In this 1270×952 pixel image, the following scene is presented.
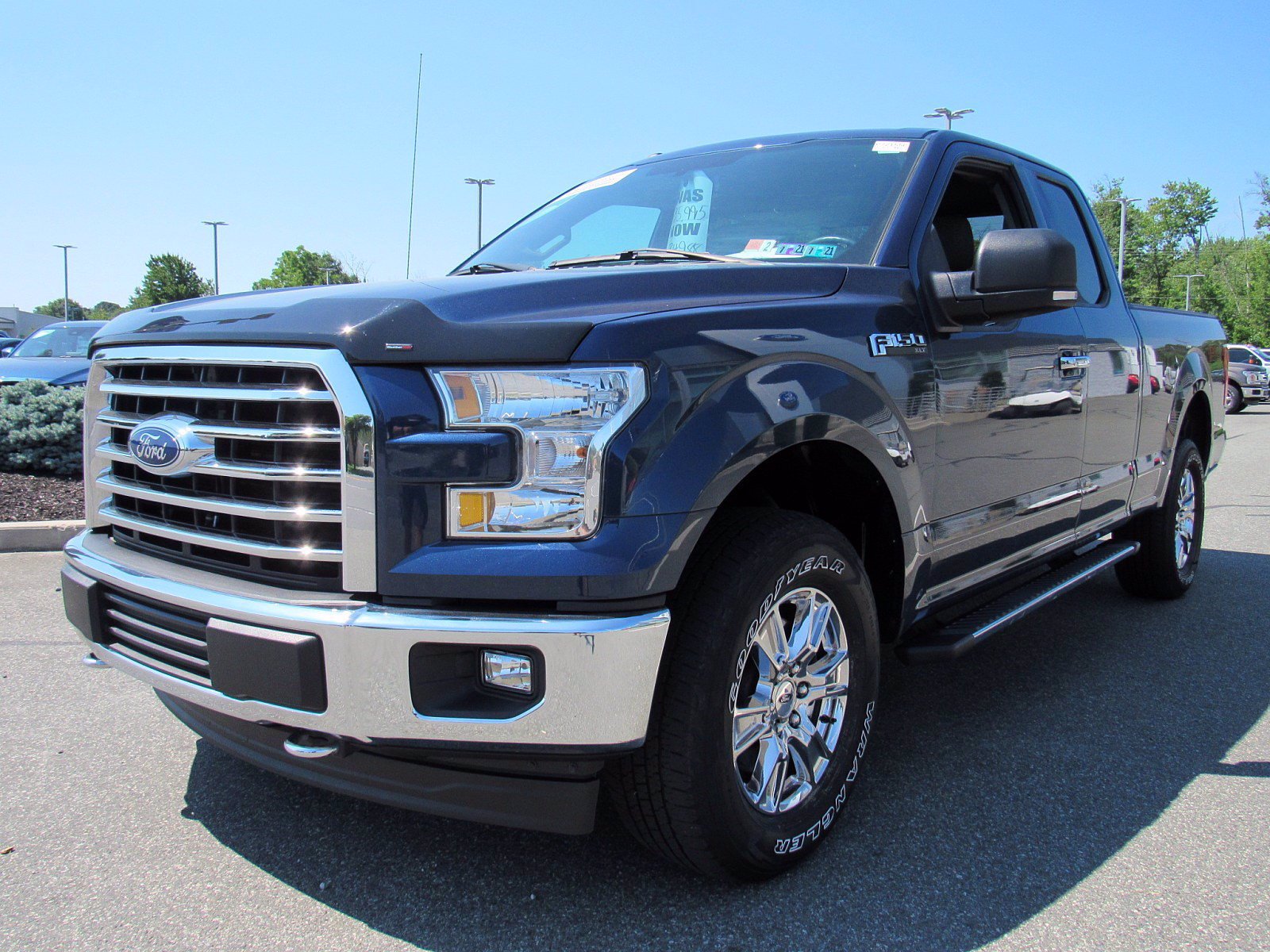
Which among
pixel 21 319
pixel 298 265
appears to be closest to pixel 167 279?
pixel 298 265

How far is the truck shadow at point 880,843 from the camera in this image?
221cm

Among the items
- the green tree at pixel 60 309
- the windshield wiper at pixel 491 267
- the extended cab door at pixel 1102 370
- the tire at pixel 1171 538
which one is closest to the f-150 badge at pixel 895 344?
the windshield wiper at pixel 491 267

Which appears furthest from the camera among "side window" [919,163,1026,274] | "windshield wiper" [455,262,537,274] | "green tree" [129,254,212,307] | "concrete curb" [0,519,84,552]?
"green tree" [129,254,212,307]

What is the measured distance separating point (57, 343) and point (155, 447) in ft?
35.4

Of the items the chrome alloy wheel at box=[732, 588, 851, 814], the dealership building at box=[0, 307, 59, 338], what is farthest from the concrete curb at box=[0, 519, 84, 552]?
the dealership building at box=[0, 307, 59, 338]

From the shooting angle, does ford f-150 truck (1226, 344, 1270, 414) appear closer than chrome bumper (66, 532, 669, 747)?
No

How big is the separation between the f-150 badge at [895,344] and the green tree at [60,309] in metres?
105

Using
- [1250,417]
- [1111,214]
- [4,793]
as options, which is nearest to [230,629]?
[4,793]

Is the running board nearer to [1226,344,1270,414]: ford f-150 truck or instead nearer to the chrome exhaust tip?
the chrome exhaust tip

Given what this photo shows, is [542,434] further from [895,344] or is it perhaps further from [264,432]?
[895,344]

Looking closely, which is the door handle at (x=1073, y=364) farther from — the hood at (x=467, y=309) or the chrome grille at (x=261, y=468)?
the chrome grille at (x=261, y=468)

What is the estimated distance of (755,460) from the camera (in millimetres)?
2188

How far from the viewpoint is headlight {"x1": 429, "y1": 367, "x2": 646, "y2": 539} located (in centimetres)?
192

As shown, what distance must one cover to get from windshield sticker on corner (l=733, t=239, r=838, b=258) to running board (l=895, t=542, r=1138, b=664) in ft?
3.73
